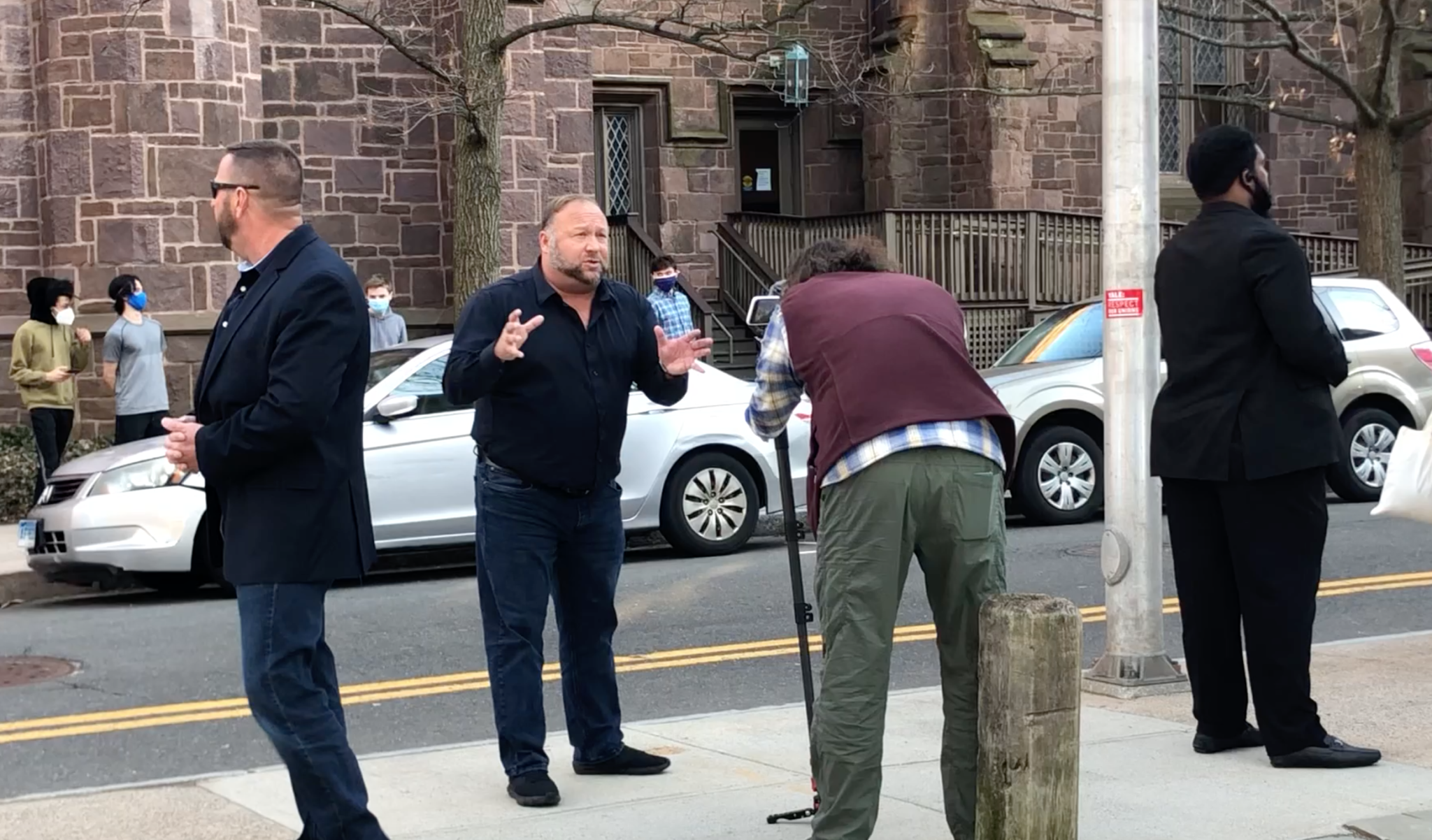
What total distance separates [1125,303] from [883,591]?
3.05 metres

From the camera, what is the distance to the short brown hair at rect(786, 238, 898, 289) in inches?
208

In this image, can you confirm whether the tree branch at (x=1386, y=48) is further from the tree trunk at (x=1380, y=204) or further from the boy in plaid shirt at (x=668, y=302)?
the boy in plaid shirt at (x=668, y=302)

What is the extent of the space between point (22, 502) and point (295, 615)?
11624 millimetres

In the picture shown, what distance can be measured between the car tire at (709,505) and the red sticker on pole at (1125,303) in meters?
5.39

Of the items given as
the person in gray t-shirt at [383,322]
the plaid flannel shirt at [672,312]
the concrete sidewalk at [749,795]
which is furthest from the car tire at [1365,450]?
the concrete sidewalk at [749,795]

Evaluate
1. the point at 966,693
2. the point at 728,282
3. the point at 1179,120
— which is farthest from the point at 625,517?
the point at 1179,120

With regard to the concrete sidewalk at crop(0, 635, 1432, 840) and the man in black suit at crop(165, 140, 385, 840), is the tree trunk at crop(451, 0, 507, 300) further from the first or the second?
the man in black suit at crop(165, 140, 385, 840)

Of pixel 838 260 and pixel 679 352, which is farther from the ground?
pixel 838 260

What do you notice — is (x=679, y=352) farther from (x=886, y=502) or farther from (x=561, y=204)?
(x=886, y=502)

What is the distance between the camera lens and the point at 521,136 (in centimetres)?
1881

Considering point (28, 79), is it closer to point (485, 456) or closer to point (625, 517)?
point (625, 517)

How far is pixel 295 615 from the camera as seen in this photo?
4891 millimetres

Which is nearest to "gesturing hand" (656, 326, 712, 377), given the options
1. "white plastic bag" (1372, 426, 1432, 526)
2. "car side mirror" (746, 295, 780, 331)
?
"car side mirror" (746, 295, 780, 331)

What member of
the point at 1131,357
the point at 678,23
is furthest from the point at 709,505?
the point at 1131,357
